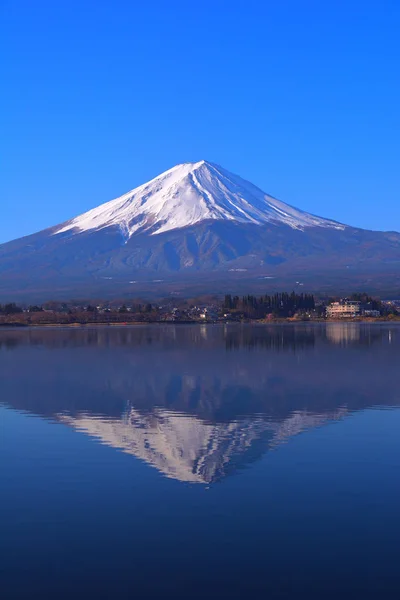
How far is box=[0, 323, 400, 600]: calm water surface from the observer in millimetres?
5984

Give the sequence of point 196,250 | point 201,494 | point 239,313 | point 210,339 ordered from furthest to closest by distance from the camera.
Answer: point 196,250 → point 239,313 → point 210,339 → point 201,494

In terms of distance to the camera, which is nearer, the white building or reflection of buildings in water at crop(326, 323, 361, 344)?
reflection of buildings in water at crop(326, 323, 361, 344)

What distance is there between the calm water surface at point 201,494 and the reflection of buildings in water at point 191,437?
0.03m

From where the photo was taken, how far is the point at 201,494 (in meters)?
8.02

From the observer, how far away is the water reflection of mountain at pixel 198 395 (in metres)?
10.7

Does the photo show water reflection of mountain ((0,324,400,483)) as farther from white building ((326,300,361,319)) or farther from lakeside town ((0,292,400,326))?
white building ((326,300,361,319))

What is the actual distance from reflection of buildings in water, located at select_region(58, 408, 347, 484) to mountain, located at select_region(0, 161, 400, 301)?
14009 centimetres

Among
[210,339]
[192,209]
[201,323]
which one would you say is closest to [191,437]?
[210,339]

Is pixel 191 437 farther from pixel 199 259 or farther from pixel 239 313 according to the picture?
pixel 199 259

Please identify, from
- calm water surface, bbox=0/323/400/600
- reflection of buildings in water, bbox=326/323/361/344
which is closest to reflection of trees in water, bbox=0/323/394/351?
reflection of buildings in water, bbox=326/323/361/344

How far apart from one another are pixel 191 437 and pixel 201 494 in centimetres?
330

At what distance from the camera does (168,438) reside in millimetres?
11227

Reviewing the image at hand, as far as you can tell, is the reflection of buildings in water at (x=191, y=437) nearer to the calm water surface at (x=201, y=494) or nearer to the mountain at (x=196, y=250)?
the calm water surface at (x=201, y=494)

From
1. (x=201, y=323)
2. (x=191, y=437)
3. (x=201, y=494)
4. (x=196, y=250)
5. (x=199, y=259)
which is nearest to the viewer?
(x=201, y=494)
